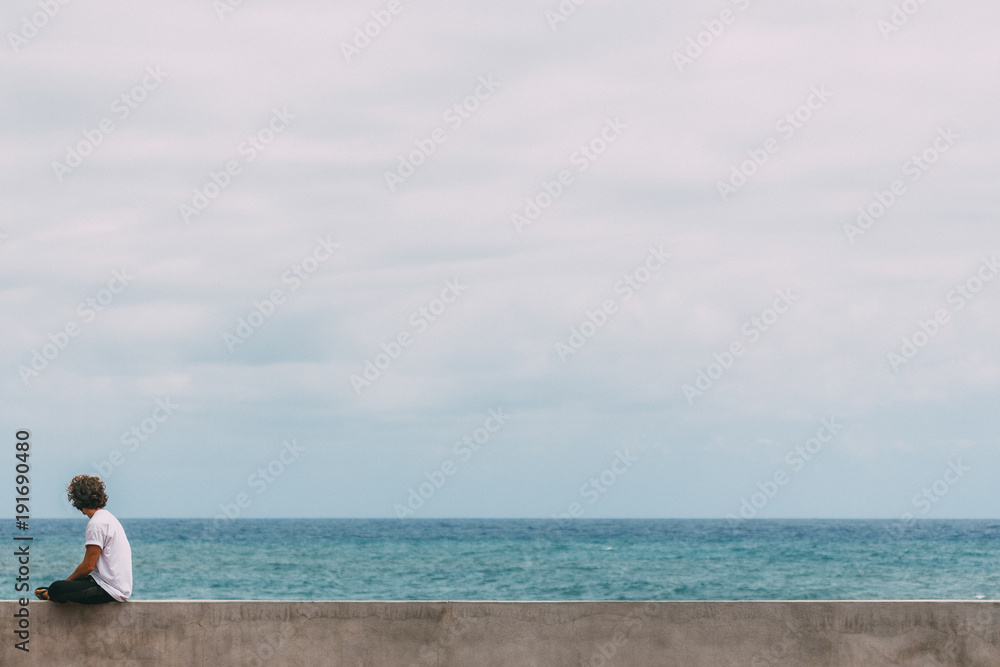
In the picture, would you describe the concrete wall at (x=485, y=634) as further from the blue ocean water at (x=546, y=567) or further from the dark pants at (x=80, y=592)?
the blue ocean water at (x=546, y=567)

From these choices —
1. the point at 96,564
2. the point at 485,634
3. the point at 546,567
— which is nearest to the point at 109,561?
the point at 96,564

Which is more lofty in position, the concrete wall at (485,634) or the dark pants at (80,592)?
the dark pants at (80,592)

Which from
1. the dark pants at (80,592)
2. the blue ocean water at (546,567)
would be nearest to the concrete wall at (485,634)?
the dark pants at (80,592)

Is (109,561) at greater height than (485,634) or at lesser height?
greater

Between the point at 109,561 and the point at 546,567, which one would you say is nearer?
the point at 109,561

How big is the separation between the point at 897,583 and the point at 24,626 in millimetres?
31937

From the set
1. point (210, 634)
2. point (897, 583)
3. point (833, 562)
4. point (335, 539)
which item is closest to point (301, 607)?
point (210, 634)

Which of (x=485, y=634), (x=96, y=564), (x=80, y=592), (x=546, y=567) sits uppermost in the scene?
(x=96, y=564)

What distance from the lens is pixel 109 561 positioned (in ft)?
20.4

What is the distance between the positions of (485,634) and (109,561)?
2407 mm

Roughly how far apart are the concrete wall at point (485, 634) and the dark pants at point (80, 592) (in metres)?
0.07

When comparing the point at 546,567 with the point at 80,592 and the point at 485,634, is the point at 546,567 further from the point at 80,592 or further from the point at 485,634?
the point at 80,592

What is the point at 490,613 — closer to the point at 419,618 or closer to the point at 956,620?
the point at 419,618

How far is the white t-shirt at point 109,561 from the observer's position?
623 centimetres
